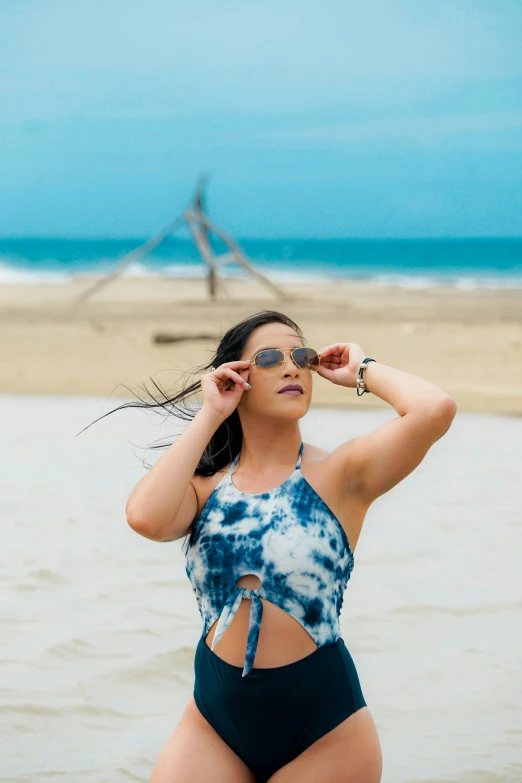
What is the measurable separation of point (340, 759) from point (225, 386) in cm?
99

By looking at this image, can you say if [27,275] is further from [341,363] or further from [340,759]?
[340,759]

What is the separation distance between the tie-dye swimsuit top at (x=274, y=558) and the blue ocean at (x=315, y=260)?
37.7m

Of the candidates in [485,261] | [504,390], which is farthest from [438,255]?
[504,390]

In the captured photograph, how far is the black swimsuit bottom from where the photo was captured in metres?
2.66

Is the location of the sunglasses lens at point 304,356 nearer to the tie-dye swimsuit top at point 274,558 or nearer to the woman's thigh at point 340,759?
the tie-dye swimsuit top at point 274,558

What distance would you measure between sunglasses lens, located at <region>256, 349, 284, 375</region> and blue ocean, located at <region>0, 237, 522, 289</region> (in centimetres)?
3754

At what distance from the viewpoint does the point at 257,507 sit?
109 inches

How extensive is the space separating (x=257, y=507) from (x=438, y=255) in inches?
2432

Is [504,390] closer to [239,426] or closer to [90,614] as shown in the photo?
[90,614]

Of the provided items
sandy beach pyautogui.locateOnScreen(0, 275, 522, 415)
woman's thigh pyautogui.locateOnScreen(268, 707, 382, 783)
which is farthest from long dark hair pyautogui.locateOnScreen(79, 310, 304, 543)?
sandy beach pyautogui.locateOnScreen(0, 275, 522, 415)

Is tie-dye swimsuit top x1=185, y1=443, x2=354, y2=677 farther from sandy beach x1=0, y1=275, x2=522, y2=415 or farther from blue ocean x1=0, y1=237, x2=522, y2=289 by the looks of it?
blue ocean x1=0, y1=237, x2=522, y2=289

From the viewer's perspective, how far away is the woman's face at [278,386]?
2867 millimetres

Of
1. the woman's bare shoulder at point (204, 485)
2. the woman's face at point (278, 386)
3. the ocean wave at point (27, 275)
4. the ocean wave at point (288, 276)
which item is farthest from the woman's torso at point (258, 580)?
the ocean wave at point (27, 275)

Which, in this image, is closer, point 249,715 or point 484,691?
point 249,715
